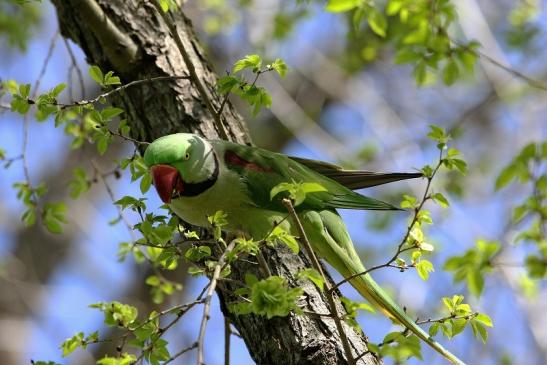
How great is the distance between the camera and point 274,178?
274 cm

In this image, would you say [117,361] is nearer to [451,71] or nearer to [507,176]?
[507,176]

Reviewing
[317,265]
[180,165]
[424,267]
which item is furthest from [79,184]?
[424,267]

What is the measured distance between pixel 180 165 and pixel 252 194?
0.33m

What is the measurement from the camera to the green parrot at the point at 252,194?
8.21 feet

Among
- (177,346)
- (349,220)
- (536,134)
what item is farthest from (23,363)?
(536,134)

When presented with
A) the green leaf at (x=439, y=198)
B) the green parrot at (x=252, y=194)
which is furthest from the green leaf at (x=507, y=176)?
Result: the green parrot at (x=252, y=194)

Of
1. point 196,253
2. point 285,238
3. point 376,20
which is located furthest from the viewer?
point 376,20

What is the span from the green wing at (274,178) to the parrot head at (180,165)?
0.10 metres

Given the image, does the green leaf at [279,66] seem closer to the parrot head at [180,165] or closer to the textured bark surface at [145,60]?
the parrot head at [180,165]

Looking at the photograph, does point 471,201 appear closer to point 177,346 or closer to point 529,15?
point 529,15

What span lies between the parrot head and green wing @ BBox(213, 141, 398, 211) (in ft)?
0.34

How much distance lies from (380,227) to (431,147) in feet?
3.10

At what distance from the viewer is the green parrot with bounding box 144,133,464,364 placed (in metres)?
2.50

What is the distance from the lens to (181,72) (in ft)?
10.2
